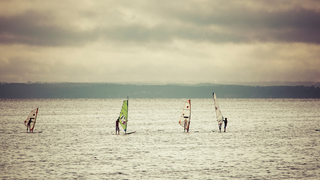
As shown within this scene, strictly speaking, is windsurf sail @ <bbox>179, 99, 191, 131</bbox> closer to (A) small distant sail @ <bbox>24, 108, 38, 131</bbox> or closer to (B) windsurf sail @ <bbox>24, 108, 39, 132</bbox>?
(B) windsurf sail @ <bbox>24, 108, 39, 132</bbox>

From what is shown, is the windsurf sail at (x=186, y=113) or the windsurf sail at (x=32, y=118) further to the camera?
the windsurf sail at (x=32, y=118)

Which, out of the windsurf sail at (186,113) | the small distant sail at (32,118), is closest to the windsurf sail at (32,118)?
the small distant sail at (32,118)

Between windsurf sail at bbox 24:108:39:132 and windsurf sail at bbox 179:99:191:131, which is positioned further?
windsurf sail at bbox 24:108:39:132

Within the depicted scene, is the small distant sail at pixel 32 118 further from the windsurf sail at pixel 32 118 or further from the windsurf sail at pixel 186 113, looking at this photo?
the windsurf sail at pixel 186 113

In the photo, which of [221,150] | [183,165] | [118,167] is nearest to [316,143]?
[221,150]

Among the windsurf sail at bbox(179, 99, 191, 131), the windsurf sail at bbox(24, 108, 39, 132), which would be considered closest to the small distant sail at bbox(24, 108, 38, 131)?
the windsurf sail at bbox(24, 108, 39, 132)

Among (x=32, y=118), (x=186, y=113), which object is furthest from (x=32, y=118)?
(x=186, y=113)

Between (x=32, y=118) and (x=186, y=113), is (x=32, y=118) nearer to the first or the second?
(x=32, y=118)

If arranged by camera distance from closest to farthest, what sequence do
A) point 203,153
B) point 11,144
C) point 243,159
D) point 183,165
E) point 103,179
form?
point 103,179 → point 183,165 → point 243,159 → point 203,153 → point 11,144

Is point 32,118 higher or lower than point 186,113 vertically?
lower

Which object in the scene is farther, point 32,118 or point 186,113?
point 32,118

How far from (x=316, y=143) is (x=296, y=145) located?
133 inches

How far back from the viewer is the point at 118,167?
28500 millimetres

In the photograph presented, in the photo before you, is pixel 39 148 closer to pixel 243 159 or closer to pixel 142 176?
pixel 142 176
